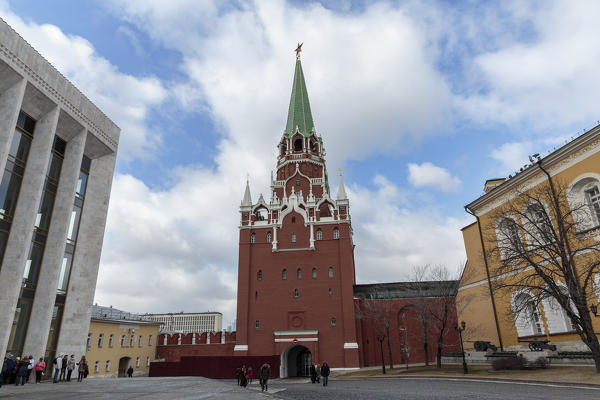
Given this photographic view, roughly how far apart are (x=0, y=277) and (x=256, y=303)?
24146mm

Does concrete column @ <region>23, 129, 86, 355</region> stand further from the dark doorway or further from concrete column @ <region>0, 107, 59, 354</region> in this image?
the dark doorway

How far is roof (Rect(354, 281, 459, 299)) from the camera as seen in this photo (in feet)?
128

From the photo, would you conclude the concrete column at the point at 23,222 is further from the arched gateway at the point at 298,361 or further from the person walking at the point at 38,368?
the arched gateway at the point at 298,361

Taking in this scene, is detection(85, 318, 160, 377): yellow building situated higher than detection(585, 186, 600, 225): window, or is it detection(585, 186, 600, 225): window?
detection(585, 186, 600, 225): window

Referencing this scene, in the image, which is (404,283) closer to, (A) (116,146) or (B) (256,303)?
(B) (256,303)

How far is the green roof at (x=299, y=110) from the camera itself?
52625mm

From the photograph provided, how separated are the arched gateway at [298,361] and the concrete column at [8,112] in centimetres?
2970

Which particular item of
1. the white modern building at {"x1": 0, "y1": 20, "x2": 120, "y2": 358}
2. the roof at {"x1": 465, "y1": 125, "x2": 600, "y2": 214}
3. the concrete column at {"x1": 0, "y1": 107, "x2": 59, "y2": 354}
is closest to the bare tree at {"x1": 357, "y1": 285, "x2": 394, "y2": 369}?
the roof at {"x1": 465, "y1": 125, "x2": 600, "y2": 214}

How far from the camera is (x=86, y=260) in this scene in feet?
83.6

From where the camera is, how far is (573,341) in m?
20.8

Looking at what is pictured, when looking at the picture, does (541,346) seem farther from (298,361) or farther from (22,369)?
(298,361)

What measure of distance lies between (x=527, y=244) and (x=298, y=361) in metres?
28.4

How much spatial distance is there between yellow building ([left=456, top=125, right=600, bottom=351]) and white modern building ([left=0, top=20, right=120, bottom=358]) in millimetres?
23800

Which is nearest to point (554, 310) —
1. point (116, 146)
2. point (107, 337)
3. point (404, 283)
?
point (404, 283)
